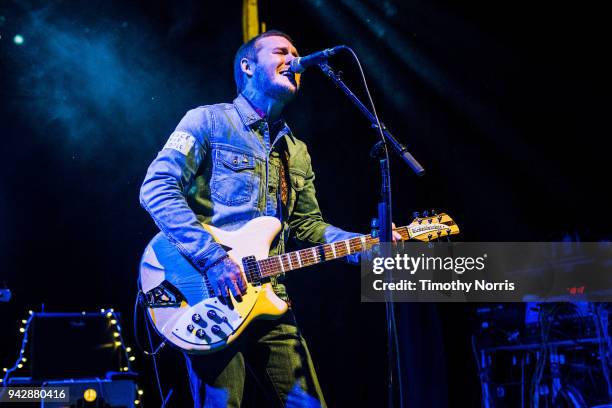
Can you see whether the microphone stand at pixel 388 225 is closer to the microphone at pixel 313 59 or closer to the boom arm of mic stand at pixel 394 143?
the boom arm of mic stand at pixel 394 143

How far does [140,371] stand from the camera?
5.59 meters

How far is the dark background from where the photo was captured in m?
5.30

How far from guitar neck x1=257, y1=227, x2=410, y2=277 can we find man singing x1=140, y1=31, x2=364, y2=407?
0.10m

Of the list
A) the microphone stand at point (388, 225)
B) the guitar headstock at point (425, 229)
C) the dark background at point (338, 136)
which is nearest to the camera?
the microphone stand at point (388, 225)

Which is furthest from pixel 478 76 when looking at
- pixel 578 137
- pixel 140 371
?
pixel 140 371

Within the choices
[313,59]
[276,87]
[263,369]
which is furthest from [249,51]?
[263,369]

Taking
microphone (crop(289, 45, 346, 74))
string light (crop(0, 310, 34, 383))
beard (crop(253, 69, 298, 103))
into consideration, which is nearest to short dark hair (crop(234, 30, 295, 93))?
beard (crop(253, 69, 298, 103))

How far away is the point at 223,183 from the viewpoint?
317 centimetres

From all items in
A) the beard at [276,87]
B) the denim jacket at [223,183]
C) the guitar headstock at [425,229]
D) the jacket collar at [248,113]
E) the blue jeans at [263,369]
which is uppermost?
the beard at [276,87]

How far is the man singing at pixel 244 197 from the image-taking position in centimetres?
284

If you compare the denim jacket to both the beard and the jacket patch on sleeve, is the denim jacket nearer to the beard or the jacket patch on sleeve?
the jacket patch on sleeve

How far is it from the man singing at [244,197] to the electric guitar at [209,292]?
0.08 meters

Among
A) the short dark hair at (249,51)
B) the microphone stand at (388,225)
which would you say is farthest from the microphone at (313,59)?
the short dark hair at (249,51)

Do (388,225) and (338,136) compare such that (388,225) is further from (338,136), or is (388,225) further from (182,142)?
(338,136)
